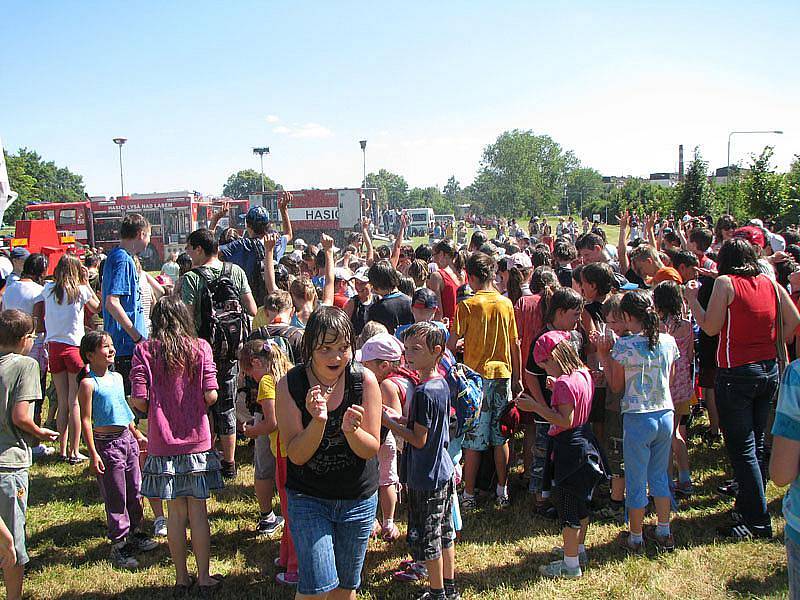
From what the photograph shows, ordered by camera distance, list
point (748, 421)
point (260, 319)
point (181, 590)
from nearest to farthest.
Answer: point (181, 590)
point (748, 421)
point (260, 319)

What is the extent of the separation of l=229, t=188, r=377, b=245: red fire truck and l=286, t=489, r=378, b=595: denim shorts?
1084 inches

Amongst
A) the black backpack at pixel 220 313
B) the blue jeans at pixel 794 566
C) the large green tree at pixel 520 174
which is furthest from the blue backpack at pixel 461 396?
the large green tree at pixel 520 174

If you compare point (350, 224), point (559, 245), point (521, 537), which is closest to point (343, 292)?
point (559, 245)

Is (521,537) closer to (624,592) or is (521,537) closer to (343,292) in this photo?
(624,592)

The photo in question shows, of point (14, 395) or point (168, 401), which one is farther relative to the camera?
point (168, 401)

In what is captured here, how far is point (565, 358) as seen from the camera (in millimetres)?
4191

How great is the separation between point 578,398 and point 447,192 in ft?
574

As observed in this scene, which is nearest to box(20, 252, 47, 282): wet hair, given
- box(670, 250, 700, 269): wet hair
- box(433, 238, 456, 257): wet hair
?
box(433, 238, 456, 257): wet hair

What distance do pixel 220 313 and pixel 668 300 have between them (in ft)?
11.6

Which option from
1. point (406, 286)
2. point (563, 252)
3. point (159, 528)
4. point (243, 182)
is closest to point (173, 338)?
point (159, 528)

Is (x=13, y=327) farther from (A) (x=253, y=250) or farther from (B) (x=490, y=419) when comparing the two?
(B) (x=490, y=419)

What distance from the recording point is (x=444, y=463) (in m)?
3.79

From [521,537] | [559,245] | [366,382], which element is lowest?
[521,537]

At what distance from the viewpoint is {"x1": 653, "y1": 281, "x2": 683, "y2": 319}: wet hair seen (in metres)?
4.82
